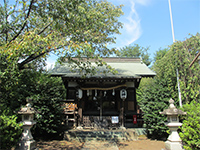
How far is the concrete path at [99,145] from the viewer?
6.65 meters

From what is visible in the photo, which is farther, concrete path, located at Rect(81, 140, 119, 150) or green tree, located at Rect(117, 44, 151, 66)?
green tree, located at Rect(117, 44, 151, 66)

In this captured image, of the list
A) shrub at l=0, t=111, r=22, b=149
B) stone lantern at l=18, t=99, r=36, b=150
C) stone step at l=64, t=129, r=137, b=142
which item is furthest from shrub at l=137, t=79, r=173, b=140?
shrub at l=0, t=111, r=22, b=149

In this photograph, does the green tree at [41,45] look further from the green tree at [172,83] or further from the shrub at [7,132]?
the green tree at [172,83]

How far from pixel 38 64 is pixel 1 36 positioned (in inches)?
92.8

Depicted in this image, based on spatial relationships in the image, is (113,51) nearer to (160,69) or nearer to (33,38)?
(160,69)

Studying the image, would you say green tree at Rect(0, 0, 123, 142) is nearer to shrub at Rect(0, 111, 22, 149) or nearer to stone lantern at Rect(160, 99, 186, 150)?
shrub at Rect(0, 111, 22, 149)

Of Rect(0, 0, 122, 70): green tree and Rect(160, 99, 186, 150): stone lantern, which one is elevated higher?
Rect(0, 0, 122, 70): green tree

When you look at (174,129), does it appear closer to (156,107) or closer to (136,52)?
(156,107)

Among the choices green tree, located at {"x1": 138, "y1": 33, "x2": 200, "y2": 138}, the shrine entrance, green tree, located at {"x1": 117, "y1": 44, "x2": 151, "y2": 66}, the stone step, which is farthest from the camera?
green tree, located at {"x1": 117, "y1": 44, "x2": 151, "y2": 66}

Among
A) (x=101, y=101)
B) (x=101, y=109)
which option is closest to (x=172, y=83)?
(x=101, y=101)

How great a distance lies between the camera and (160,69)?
849 cm

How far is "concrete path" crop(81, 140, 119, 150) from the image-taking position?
6.65 metres

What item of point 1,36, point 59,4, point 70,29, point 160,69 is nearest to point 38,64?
point 1,36

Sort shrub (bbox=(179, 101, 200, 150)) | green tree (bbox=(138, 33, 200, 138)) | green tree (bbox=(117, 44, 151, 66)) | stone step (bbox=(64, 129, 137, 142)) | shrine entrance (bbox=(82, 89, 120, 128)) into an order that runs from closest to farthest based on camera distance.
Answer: shrub (bbox=(179, 101, 200, 150)) < green tree (bbox=(138, 33, 200, 138)) < stone step (bbox=(64, 129, 137, 142)) < shrine entrance (bbox=(82, 89, 120, 128)) < green tree (bbox=(117, 44, 151, 66))
